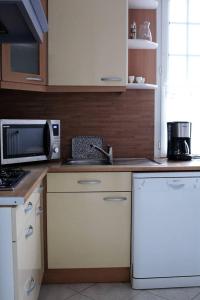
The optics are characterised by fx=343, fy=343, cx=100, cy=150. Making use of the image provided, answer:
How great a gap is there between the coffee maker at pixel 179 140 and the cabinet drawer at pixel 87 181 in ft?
1.83

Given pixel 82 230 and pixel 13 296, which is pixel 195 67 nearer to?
pixel 82 230

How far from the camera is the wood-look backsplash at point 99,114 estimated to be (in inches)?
110

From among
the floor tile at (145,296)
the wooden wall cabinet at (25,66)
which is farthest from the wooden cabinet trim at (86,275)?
the wooden wall cabinet at (25,66)

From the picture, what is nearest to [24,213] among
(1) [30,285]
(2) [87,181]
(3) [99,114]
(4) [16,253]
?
(4) [16,253]

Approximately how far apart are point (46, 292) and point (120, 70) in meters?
1.62

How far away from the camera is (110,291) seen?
2.32 m

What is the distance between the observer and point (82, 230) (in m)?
2.35

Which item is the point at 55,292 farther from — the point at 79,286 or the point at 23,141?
the point at 23,141

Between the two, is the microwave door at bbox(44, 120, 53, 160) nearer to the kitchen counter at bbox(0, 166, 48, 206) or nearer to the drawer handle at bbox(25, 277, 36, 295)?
the kitchen counter at bbox(0, 166, 48, 206)

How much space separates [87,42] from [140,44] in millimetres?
468

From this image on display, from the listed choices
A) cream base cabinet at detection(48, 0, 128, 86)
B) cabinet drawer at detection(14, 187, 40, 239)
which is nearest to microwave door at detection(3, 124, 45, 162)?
cream base cabinet at detection(48, 0, 128, 86)

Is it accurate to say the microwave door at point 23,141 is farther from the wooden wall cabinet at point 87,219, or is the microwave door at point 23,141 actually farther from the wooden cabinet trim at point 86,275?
the wooden cabinet trim at point 86,275

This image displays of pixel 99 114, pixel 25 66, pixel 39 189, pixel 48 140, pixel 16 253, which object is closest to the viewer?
pixel 16 253

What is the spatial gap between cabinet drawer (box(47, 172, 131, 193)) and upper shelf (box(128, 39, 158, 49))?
1.03 metres
